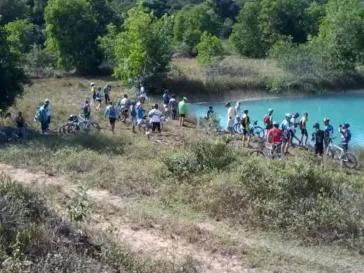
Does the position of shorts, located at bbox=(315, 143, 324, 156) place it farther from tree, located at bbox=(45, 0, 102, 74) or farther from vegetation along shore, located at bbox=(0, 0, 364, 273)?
tree, located at bbox=(45, 0, 102, 74)

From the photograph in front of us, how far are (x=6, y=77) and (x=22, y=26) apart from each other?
99.2ft

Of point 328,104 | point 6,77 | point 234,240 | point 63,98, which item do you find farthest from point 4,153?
point 328,104

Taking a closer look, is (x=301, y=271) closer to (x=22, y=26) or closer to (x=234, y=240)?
(x=234, y=240)

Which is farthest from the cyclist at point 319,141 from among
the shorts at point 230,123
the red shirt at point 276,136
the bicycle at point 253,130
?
the shorts at point 230,123

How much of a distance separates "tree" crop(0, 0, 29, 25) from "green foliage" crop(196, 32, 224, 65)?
76.7ft

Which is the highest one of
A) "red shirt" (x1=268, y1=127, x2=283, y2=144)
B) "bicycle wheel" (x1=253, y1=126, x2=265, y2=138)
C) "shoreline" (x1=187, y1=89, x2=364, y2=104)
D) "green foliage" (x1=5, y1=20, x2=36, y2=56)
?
"green foliage" (x1=5, y1=20, x2=36, y2=56)

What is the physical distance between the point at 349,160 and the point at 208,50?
26659mm

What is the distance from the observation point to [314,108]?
35.1m

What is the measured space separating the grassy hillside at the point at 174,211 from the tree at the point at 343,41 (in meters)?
28.9

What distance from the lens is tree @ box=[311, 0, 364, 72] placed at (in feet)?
140

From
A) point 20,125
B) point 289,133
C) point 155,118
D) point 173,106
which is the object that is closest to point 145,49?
point 173,106

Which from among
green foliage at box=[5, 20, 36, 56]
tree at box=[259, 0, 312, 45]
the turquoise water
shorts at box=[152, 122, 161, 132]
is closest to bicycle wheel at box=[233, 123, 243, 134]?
shorts at box=[152, 122, 161, 132]

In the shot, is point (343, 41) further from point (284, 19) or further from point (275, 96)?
point (284, 19)

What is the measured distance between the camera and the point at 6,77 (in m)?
20.0
